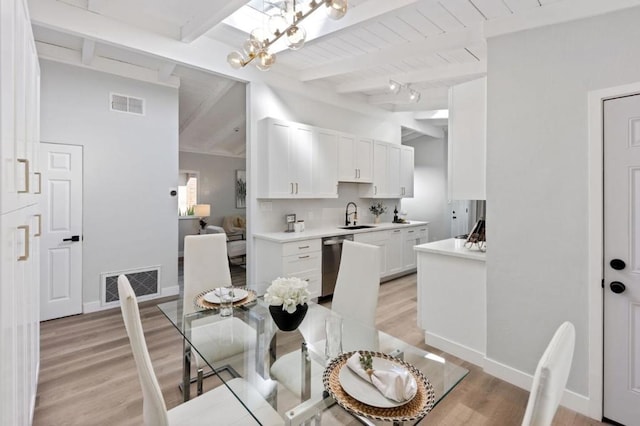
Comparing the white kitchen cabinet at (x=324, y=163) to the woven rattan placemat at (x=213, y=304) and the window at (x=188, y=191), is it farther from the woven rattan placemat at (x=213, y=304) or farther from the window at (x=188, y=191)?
the window at (x=188, y=191)

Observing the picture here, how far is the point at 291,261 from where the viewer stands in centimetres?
385

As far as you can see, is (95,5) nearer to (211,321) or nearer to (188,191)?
(211,321)

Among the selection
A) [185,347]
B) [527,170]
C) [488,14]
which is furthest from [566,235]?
[185,347]

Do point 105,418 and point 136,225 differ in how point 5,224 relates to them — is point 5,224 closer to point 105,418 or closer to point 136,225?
point 105,418

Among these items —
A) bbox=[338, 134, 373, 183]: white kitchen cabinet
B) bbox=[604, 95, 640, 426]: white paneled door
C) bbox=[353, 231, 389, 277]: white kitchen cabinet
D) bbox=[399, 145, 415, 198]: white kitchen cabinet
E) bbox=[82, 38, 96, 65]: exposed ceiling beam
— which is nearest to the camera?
bbox=[604, 95, 640, 426]: white paneled door

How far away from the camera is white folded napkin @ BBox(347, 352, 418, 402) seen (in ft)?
3.78

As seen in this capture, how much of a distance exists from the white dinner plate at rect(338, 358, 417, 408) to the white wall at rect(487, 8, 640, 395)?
5.23 ft

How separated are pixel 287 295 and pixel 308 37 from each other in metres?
2.71

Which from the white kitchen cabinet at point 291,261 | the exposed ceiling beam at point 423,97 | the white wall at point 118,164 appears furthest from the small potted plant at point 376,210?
the white wall at point 118,164

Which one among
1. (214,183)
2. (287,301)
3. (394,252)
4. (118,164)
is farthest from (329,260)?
(214,183)

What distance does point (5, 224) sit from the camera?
1087mm

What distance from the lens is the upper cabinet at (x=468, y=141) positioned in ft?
Result: 9.12

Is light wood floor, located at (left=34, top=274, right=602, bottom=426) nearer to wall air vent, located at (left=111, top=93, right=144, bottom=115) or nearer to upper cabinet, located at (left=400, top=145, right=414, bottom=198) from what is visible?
wall air vent, located at (left=111, top=93, right=144, bottom=115)

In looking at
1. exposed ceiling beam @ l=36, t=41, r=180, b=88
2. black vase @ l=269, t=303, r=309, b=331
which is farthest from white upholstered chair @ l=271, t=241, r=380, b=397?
exposed ceiling beam @ l=36, t=41, r=180, b=88
